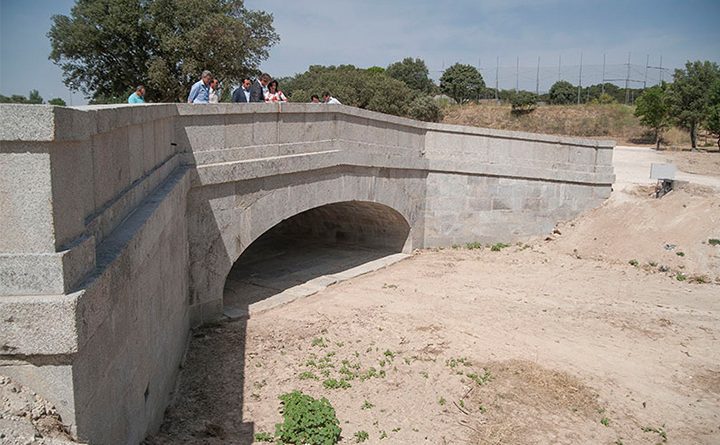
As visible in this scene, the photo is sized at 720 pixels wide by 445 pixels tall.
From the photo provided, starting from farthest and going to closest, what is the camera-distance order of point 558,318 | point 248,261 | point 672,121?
point 672,121
point 248,261
point 558,318

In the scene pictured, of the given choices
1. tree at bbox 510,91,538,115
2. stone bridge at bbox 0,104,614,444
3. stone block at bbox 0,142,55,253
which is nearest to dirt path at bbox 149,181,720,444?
stone bridge at bbox 0,104,614,444

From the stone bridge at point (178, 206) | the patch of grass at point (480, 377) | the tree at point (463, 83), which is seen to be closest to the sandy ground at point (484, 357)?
the patch of grass at point (480, 377)

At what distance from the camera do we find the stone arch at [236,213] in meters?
7.18

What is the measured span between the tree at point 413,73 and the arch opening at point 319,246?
112 ft

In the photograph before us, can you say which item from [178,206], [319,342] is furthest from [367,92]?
[178,206]

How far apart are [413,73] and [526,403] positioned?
139 ft

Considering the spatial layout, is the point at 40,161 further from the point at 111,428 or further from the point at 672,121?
the point at 672,121

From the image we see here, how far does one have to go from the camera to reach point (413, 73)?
45812 mm

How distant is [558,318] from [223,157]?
17.5ft

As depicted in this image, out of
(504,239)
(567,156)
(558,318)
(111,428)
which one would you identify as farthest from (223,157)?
(567,156)

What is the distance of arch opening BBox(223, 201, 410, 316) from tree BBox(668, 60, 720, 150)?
1834 cm

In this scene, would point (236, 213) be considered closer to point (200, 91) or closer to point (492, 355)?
point (200, 91)

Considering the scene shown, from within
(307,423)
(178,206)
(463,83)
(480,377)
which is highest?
(463,83)

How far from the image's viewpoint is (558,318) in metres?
8.45
